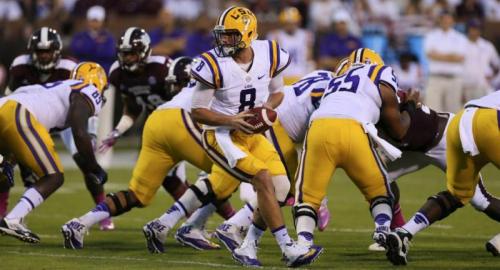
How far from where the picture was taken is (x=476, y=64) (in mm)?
15578

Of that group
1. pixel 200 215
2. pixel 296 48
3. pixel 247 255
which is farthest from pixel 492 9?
pixel 247 255

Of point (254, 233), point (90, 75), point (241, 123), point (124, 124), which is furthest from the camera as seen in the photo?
point (124, 124)

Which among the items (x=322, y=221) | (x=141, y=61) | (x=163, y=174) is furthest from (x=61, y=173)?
(x=322, y=221)

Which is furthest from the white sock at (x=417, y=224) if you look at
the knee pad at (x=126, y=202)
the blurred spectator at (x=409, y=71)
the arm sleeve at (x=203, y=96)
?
the blurred spectator at (x=409, y=71)

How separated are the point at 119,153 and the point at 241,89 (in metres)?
10.5

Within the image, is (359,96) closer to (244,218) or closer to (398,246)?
(398,246)

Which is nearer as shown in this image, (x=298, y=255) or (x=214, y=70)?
(x=298, y=255)

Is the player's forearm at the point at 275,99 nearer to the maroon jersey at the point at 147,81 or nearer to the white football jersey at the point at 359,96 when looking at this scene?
the white football jersey at the point at 359,96

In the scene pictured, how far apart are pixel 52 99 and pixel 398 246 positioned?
121 inches

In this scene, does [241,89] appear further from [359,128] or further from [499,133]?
[499,133]

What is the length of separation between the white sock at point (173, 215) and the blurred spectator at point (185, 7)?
39.4 feet

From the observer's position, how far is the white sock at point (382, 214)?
7043 mm

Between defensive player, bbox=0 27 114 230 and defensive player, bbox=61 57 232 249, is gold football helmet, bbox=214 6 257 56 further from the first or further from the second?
defensive player, bbox=0 27 114 230

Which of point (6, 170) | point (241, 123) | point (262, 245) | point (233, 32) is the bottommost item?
point (262, 245)
